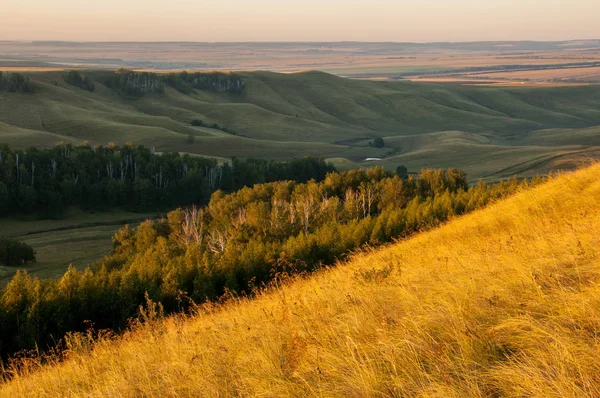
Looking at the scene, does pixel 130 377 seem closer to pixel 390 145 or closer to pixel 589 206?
pixel 589 206

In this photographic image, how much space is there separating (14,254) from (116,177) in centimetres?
4405

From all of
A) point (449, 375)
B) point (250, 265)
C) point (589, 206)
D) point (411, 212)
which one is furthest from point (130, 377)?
point (411, 212)

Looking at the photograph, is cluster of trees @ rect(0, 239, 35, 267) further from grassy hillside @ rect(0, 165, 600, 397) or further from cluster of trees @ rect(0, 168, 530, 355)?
grassy hillside @ rect(0, 165, 600, 397)

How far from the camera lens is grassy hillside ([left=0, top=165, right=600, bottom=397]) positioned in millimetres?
7023

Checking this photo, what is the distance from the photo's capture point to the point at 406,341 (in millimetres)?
7680

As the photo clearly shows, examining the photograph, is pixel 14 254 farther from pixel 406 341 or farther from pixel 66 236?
pixel 406 341

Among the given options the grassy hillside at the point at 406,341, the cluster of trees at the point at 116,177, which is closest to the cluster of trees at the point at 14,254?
the cluster of trees at the point at 116,177

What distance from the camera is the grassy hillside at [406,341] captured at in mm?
7023

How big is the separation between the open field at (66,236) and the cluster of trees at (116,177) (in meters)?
3.46

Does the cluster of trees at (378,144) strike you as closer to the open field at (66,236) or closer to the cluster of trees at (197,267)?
the open field at (66,236)

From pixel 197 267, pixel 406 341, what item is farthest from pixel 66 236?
pixel 406 341

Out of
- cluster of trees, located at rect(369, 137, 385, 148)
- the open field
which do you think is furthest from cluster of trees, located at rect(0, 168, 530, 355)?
cluster of trees, located at rect(369, 137, 385, 148)

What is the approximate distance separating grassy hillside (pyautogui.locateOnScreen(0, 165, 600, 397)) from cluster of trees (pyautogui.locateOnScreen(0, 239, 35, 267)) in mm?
69903

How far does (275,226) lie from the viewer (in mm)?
63344
